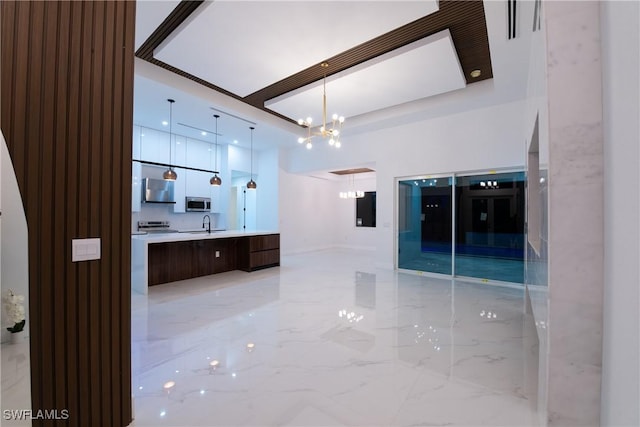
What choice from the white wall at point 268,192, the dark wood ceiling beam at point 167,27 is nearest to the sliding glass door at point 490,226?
the white wall at point 268,192

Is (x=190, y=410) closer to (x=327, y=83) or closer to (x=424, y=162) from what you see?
(x=327, y=83)

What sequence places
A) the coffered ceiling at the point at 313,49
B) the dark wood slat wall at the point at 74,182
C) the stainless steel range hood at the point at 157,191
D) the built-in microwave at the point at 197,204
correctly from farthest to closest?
1. the built-in microwave at the point at 197,204
2. the stainless steel range hood at the point at 157,191
3. the coffered ceiling at the point at 313,49
4. the dark wood slat wall at the point at 74,182

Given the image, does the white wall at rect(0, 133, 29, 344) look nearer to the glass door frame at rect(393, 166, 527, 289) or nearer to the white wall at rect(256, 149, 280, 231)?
the glass door frame at rect(393, 166, 527, 289)

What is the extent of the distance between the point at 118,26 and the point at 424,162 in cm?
551

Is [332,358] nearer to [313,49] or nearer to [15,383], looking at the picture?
[15,383]

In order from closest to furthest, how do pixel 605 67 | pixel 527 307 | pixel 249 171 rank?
pixel 605 67 < pixel 527 307 < pixel 249 171

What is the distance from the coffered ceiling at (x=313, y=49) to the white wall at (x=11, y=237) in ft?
8.10

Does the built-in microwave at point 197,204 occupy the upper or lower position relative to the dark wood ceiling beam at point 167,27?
lower

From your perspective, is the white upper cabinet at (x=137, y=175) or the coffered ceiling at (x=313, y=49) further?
the white upper cabinet at (x=137, y=175)

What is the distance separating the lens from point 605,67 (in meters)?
1.12

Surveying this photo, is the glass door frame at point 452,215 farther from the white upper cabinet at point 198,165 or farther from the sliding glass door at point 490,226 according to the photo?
the white upper cabinet at point 198,165

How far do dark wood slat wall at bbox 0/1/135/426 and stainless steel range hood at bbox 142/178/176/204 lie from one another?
18.7ft

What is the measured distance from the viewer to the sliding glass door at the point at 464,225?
201 inches

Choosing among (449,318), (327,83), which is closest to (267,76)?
(327,83)
